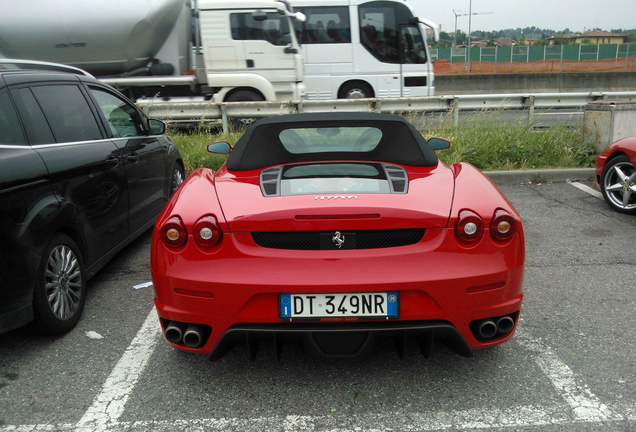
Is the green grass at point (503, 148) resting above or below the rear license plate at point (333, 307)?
below

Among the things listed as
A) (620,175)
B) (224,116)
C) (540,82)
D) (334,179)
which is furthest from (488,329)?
(540,82)

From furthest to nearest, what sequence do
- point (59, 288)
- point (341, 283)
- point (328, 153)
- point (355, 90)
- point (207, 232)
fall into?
1. point (355, 90)
2. point (328, 153)
3. point (59, 288)
4. point (207, 232)
5. point (341, 283)

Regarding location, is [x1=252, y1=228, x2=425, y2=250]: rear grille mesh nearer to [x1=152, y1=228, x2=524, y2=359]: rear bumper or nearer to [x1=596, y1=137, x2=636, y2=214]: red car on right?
[x1=152, y1=228, x2=524, y2=359]: rear bumper

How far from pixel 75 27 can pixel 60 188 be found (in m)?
10.0

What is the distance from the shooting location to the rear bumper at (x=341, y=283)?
2.36 m

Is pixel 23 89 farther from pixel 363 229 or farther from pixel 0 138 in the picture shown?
pixel 363 229

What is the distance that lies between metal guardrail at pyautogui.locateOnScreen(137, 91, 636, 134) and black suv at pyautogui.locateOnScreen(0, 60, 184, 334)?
4.92 meters

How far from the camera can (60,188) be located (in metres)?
3.35

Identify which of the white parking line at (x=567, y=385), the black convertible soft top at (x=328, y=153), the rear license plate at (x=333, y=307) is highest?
the black convertible soft top at (x=328, y=153)

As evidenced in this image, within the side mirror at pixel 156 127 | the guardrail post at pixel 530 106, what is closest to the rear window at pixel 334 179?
the side mirror at pixel 156 127

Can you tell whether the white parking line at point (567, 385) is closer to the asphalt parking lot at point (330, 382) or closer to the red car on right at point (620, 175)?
the asphalt parking lot at point (330, 382)

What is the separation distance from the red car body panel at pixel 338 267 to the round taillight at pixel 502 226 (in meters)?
0.03

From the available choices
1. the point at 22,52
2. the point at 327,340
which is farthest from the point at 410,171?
the point at 22,52

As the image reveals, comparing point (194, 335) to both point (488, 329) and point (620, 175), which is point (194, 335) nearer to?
point (488, 329)
